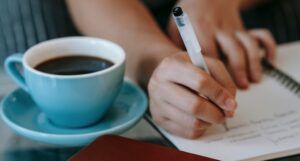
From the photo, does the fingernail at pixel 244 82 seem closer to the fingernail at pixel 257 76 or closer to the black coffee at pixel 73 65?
the fingernail at pixel 257 76

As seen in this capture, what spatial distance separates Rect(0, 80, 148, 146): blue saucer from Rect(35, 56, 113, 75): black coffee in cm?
6

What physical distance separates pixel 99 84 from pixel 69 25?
0.45 meters

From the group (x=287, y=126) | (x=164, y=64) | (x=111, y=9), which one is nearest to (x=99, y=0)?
(x=111, y=9)

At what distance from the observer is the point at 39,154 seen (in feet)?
1.91

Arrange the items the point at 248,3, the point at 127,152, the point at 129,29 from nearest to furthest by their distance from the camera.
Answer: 1. the point at 127,152
2. the point at 129,29
3. the point at 248,3

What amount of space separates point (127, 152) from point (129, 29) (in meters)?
0.28

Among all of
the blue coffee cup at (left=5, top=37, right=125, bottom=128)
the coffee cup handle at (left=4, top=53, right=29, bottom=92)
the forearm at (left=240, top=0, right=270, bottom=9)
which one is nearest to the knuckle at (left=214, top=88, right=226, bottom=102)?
the blue coffee cup at (left=5, top=37, right=125, bottom=128)

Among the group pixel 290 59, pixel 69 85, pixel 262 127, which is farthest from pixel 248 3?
pixel 69 85

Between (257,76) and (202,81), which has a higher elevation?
(202,81)

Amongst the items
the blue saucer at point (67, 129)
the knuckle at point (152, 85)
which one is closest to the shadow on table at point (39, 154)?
the blue saucer at point (67, 129)

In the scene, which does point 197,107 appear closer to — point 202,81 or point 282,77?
point 202,81

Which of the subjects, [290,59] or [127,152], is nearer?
[127,152]

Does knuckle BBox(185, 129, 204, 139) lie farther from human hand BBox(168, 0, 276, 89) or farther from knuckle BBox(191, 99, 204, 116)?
human hand BBox(168, 0, 276, 89)

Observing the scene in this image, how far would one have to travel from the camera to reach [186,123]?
1.90 feet
